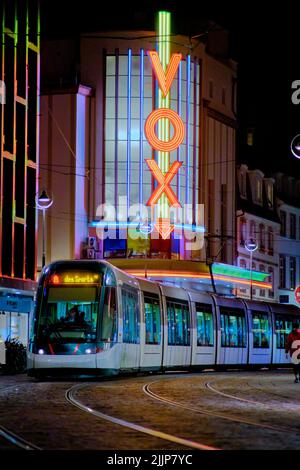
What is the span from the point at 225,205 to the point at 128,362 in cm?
3753

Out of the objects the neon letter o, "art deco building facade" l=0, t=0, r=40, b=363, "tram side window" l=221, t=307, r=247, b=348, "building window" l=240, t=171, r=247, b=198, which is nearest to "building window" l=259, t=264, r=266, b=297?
"building window" l=240, t=171, r=247, b=198

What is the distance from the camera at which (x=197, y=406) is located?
20.6 meters

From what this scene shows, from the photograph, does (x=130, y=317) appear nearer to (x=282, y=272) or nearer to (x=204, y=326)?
(x=204, y=326)

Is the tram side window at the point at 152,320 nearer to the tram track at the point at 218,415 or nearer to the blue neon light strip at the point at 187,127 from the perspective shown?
the tram track at the point at 218,415

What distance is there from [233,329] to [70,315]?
17.2 m

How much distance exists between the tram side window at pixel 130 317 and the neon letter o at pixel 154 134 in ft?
92.4

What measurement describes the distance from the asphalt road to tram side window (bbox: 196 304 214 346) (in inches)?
527

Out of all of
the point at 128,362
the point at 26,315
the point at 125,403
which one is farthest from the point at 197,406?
the point at 26,315

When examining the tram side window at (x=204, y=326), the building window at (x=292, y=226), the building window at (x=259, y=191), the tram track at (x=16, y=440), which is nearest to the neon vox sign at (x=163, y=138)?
the building window at (x=259, y=191)

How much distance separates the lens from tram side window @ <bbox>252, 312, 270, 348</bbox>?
4809 centimetres

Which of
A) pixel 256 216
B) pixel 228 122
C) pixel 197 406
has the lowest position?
pixel 197 406
